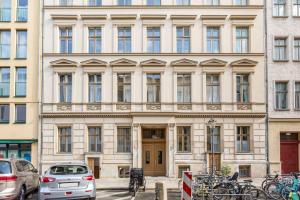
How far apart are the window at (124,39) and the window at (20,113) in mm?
8395

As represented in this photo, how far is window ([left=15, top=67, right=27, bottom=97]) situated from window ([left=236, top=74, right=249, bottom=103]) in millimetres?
15963

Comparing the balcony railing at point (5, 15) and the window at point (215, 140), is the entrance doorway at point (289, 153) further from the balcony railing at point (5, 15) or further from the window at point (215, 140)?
the balcony railing at point (5, 15)

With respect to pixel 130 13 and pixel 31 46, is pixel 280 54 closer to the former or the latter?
pixel 130 13

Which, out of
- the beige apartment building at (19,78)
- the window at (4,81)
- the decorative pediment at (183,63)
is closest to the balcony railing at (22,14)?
the beige apartment building at (19,78)

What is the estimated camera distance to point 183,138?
91.2ft

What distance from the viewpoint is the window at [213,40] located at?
92.9ft

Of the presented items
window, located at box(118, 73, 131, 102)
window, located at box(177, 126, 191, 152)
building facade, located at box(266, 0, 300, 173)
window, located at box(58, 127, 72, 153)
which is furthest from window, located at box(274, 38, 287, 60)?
window, located at box(58, 127, 72, 153)

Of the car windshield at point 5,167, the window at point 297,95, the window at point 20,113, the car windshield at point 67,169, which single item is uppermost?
the window at point 297,95

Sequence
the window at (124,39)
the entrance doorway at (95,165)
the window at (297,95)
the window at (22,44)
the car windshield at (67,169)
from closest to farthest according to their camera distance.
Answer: the car windshield at (67,169)
the entrance doorway at (95,165)
the window at (297,95)
the window at (124,39)
the window at (22,44)

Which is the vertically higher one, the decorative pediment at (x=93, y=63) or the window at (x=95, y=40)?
the window at (x=95, y=40)

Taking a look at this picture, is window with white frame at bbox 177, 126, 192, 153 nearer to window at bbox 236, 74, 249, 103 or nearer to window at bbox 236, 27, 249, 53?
window at bbox 236, 74, 249, 103

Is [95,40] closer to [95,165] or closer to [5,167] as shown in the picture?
[95,165]

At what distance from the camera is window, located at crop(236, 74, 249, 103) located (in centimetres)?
2800

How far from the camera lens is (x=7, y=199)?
43.0 feet
